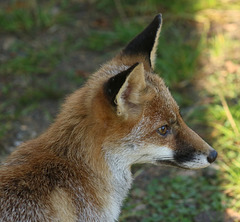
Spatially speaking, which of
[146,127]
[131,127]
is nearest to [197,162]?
[146,127]

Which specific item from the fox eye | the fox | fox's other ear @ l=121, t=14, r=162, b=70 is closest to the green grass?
the fox

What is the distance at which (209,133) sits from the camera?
6070 mm

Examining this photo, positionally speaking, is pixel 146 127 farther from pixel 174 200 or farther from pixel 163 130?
pixel 174 200

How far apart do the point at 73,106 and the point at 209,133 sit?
264cm

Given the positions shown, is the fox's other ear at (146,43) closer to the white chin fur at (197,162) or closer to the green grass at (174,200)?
the white chin fur at (197,162)

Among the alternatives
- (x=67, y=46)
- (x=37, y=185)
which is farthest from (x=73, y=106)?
(x=67, y=46)

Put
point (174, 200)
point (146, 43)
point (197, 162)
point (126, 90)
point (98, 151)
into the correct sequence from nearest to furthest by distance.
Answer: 1. point (126, 90)
2. point (98, 151)
3. point (197, 162)
4. point (146, 43)
5. point (174, 200)

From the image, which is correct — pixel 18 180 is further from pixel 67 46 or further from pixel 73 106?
pixel 67 46

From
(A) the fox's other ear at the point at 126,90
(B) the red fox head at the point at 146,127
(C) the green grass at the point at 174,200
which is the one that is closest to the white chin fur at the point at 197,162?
(B) the red fox head at the point at 146,127

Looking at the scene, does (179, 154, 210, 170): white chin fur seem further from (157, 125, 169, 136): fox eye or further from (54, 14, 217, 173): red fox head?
(157, 125, 169, 136): fox eye

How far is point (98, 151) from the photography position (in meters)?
3.91

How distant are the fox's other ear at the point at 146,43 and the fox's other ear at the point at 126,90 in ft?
2.24

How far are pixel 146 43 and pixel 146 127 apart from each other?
1.08 metres

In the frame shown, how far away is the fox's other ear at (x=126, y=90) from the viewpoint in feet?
11.4
